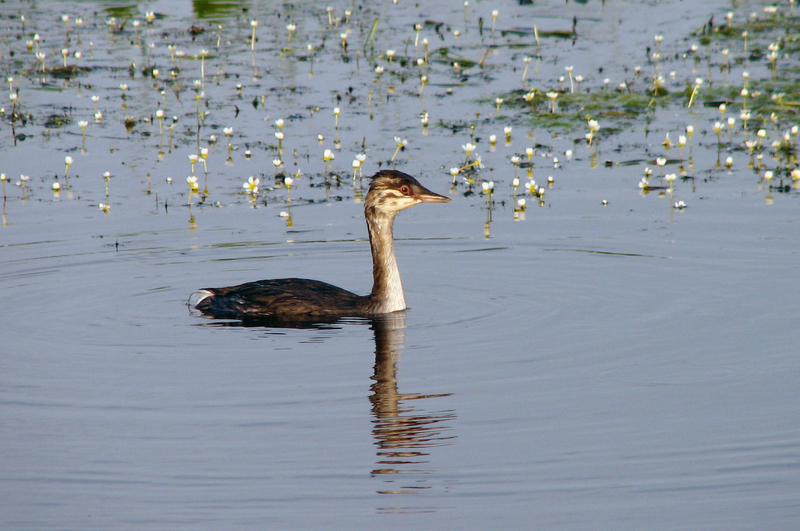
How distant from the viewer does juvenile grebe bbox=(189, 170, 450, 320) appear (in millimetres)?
9438

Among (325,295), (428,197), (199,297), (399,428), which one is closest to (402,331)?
(325,295)

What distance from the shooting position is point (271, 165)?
46.5 feet

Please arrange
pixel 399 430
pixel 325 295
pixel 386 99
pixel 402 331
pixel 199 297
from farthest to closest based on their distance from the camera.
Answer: pixel 386 99 → pixel 199 297 → pixel 325 295 → pixel 402 331 → pixel 399 430

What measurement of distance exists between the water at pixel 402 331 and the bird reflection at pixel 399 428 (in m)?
0.02

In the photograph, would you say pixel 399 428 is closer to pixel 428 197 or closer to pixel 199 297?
pixel 428 197

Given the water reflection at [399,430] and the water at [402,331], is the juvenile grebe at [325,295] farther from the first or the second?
the water reflection at [399,430]

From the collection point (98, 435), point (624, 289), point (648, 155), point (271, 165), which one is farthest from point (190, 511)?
point (648, 155)

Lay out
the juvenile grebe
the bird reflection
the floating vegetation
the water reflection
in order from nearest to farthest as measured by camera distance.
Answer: the water reflection → the bird reflection → the juvenile grebe → the floating vegetation

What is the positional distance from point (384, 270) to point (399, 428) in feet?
10.3

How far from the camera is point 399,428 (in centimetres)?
666

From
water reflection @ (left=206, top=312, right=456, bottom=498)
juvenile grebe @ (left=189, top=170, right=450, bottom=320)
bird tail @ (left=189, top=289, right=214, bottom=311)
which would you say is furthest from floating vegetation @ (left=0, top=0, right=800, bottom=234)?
water reflection @ (left=206, top=312, right=456, bottom=498)

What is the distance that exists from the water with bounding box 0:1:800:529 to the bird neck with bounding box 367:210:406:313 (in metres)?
0.28

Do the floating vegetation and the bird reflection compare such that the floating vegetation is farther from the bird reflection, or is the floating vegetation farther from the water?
the bird reflection

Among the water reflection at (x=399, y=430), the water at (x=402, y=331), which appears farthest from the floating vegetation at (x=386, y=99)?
the water reflection at (x=399, y=430)
